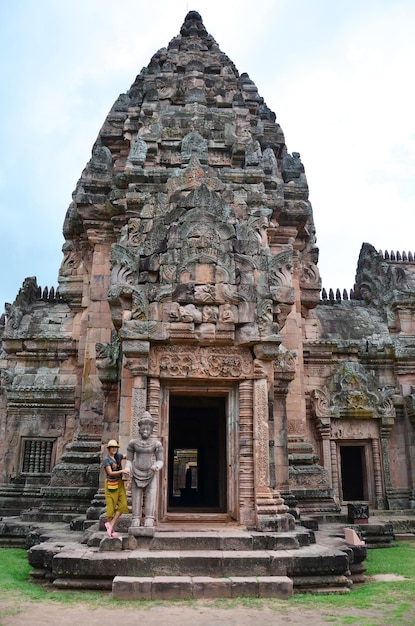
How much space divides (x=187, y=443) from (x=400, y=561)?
9.62 metres

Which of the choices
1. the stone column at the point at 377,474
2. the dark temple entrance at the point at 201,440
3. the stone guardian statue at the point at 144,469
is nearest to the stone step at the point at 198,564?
the stone guardian statue at the point at 144,469

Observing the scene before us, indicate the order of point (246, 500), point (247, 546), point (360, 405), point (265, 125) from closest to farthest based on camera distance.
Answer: point (247, 546), point (246, 500), point (360, 405), point (265, 125)

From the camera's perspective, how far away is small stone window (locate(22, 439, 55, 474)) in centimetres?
1485

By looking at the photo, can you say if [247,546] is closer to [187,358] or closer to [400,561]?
[187,358]

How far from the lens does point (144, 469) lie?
26.1 ft

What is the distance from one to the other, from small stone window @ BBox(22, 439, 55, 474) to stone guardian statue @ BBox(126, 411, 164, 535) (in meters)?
7.71

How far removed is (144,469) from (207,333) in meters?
2.46

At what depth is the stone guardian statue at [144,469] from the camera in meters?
7.91

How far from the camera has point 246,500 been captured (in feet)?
28.3

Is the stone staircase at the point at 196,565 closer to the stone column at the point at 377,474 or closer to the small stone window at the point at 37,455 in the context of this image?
the small stone window at the point at 37,455

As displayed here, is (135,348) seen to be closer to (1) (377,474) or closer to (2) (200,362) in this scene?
(2) (200,362)

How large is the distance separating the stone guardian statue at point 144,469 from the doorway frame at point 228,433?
3.40 ft

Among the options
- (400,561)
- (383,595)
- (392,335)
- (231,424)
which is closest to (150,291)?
(231,424)

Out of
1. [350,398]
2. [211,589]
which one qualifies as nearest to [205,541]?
[211,589]
